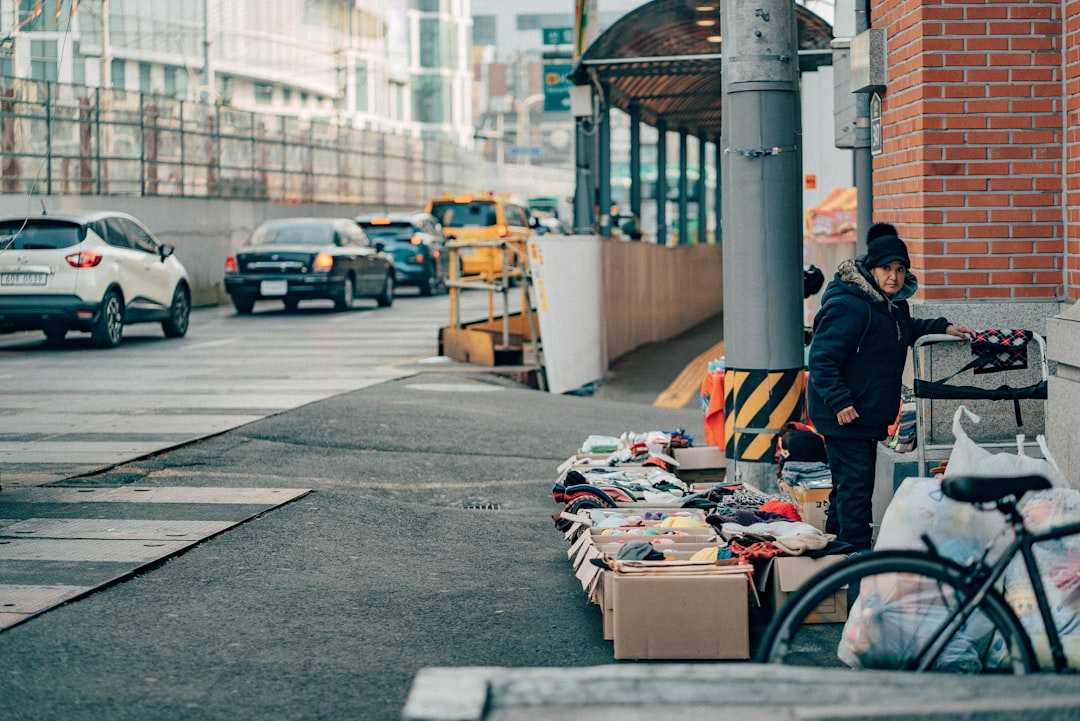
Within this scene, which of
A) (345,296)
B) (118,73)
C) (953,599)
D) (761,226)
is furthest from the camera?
(118,73)

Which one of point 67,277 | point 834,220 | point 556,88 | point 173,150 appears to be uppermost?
point 556,88

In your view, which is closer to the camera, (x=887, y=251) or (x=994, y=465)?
(x=994, y=465)

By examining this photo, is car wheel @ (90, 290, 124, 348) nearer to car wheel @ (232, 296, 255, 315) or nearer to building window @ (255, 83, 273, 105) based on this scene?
car wheel @ (232, 296, 255, 315)

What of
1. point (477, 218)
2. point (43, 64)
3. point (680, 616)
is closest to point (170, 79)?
point (43, 64)

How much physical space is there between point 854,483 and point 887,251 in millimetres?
1028

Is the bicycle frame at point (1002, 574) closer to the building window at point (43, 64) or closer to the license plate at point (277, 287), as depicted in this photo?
the license plate at point (277, 287)

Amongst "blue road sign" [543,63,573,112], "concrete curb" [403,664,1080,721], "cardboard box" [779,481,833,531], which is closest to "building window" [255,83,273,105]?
"blue road sign" [543,63,573,112]

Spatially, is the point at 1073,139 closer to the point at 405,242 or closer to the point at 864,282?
→ the point at 864,282

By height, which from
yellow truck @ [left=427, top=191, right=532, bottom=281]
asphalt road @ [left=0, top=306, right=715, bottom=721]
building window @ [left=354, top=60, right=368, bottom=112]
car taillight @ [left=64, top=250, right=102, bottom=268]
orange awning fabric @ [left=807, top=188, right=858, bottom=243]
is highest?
building window @ [left=354, top=60, right=368, bottom=112]

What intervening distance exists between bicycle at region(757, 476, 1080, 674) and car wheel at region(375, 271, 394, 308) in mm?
24598

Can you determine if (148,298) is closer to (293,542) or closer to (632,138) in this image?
(632,138)

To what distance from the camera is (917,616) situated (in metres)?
4.40

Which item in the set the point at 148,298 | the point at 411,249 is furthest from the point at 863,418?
the point at 411,249

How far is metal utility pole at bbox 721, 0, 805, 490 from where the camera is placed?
8039 mm
